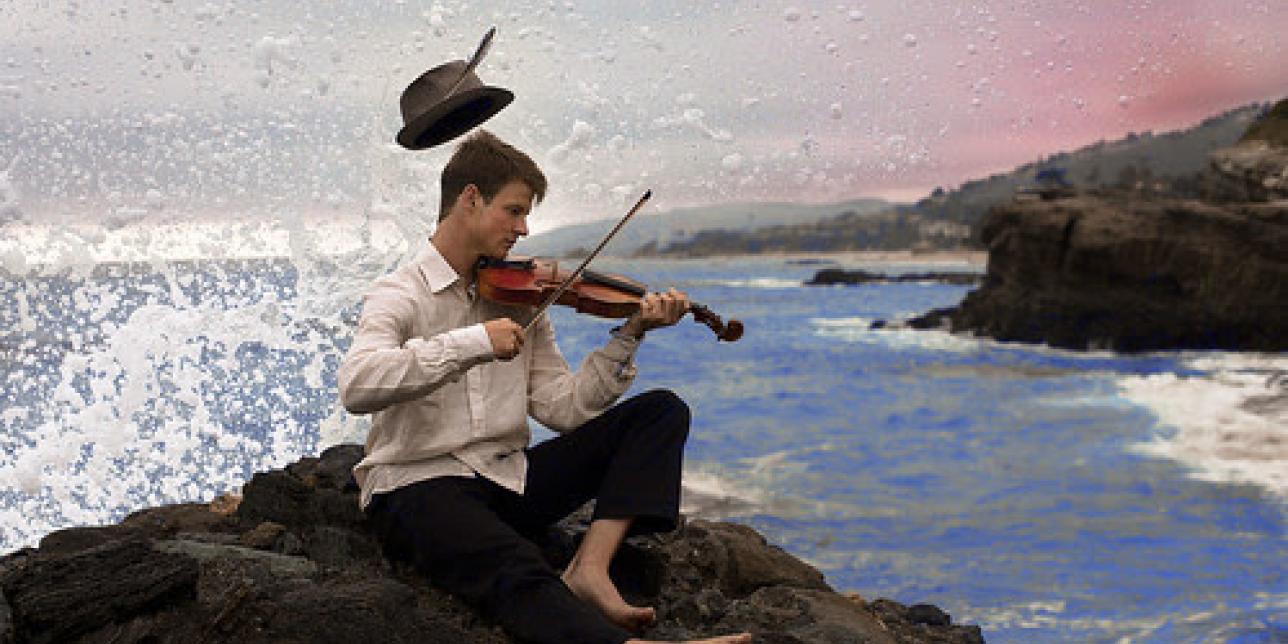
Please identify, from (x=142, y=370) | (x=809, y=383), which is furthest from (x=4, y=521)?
(x=809, y=383)

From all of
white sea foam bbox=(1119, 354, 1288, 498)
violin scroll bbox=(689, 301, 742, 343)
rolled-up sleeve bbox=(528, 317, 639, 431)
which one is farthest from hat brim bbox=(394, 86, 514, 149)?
white sea foam bbox=(1119, 354, 1288, 498)

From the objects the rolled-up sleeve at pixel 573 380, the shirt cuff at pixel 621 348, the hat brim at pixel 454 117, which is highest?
the hat brim at pixel 454 117

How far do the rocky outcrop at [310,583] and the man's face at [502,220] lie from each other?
95cm

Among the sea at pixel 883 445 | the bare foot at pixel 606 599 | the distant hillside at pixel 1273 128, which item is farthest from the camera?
the distant hillside at pixel 1273 128

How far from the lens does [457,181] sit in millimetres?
3555

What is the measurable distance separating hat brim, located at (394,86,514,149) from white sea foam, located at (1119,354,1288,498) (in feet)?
48.6

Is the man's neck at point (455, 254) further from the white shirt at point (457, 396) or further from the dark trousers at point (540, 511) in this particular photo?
the dark trousers at point (540, 511)

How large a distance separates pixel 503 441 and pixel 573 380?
0.88ft

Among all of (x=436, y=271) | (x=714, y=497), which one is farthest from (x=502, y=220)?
(x=714, y=497)

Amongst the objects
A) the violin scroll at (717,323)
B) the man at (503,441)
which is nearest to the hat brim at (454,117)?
the man at (503,441)

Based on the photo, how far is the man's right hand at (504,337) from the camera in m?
3.15

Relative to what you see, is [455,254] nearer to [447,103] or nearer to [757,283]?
[447,103]

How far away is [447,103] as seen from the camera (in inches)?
146

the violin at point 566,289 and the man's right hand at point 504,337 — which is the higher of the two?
the violin at point 566,289
